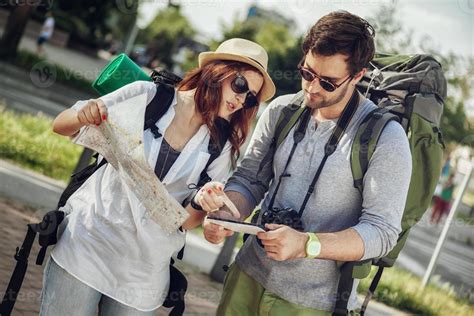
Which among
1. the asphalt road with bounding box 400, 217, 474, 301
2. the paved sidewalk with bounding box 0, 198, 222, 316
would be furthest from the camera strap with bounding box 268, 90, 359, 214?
the asphalt road with bounding box 400, 217, 474, 301

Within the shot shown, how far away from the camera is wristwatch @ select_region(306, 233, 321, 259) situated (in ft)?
7.82

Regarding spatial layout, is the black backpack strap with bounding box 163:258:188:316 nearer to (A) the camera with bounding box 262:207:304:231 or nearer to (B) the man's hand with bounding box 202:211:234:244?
(B) the man's hand with bounding box 202:211:234:244

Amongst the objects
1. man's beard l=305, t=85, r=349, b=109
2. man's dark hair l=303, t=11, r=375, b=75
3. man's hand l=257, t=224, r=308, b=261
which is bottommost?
man's hand l=257, t=224, r=308, b=261

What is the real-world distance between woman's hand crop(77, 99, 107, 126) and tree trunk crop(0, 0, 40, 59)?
52.5ft

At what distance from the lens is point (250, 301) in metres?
2.86

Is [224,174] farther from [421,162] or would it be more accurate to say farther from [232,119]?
[421,162]

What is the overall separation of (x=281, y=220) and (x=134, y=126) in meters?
0.72

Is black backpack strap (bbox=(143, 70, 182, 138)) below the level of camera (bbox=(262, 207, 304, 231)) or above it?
above

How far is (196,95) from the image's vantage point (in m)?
2.86

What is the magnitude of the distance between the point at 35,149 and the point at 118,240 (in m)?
7.15

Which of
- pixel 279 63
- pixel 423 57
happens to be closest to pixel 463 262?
pixel 423 57

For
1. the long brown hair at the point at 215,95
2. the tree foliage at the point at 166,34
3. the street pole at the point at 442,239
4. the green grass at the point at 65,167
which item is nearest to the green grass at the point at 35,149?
the green grass at the point at 65,167

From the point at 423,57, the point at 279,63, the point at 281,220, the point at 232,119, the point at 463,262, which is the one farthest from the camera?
the point at 279,63

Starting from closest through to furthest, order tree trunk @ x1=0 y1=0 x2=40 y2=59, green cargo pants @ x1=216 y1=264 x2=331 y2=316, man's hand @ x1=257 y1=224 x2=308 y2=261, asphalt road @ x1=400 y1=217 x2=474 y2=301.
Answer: man's hand @ x1=257 y1=224 x2=308 y2=261 < green cargo pants @ x1=216 y1=264 x2=331 y2=316 < asphalt road @ x1=400 y1=217 x2=474 y2=301 < tree trunk @ x1=0 y1=0 x2=40 y2=59
